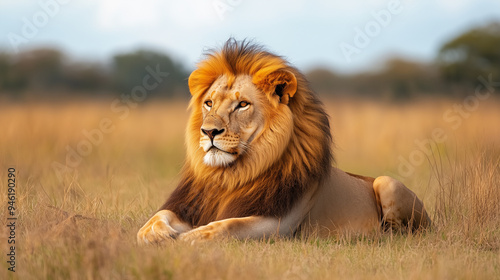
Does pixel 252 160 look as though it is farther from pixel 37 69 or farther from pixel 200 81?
pixel 37 69

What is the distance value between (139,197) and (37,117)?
21.2 ft

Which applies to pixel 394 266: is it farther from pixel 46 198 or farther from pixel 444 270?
pixel 46 198

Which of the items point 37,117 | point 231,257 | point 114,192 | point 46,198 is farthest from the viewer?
point 37,117

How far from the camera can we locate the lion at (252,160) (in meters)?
5.20

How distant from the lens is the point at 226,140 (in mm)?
5160

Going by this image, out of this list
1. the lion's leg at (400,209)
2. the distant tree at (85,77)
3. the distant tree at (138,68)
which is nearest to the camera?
the lion's leg at (400,209)

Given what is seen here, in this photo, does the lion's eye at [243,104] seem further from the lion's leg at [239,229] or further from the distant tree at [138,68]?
the distant tree at [138,68]

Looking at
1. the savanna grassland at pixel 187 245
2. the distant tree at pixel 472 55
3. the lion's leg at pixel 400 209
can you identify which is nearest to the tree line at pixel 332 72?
the distant tree at pixel 472 55

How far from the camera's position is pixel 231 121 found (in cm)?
522

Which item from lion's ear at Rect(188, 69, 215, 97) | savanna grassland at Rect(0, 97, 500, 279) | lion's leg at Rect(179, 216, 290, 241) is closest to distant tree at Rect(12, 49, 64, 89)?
savanna grassland at Rect(0, 97, 500, 279)

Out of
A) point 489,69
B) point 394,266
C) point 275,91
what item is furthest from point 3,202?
point 489,69

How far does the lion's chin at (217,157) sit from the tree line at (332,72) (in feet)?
64.1

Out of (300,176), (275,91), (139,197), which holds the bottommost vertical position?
(139,197)

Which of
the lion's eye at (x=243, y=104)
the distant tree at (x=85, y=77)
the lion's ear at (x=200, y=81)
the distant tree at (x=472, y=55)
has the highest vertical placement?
the distant tree at (x=472, y=55)
